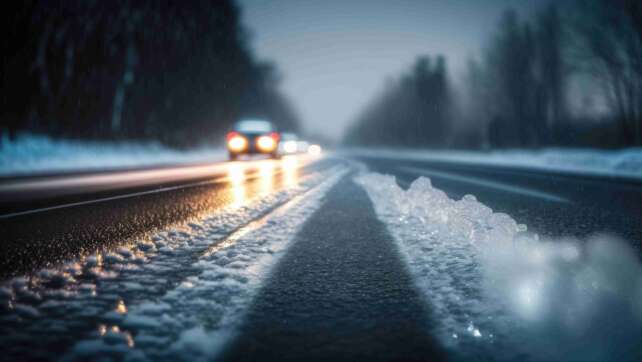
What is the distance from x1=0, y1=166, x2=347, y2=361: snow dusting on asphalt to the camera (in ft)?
5.94

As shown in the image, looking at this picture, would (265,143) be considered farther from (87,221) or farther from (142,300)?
(142,300)

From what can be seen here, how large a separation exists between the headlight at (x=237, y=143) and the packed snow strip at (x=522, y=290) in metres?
16.4

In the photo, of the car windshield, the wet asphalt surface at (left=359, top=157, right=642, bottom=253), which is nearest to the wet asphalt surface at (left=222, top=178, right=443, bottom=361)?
the wet asphalt surface at (left=359, top=157, right=642, bottom=253)

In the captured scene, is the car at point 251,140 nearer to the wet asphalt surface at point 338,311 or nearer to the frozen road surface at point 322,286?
the frozen road surface at point 322,286

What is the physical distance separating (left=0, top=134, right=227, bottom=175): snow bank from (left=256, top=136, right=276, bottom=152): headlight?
15.7ft

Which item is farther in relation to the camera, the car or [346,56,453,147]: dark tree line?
[346,56,453,147]: dark tree line

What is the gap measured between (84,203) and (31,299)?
456cm

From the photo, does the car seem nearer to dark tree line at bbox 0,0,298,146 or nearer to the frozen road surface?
dark tree line at bbox 0,0,298,146

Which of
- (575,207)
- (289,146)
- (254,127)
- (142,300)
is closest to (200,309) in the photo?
(142,300)

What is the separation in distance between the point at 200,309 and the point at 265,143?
60.7ft

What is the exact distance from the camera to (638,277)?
2.78m

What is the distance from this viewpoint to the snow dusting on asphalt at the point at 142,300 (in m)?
1.81

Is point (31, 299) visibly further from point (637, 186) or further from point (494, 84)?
point (494, 84)

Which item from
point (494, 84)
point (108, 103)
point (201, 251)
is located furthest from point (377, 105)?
point (201, 251)
